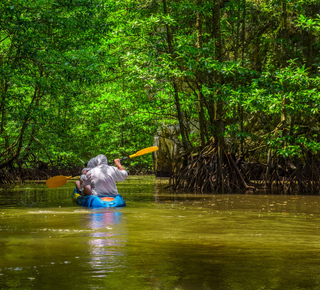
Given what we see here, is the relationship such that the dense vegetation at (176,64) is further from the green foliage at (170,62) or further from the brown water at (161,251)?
the brown water at (161,251)

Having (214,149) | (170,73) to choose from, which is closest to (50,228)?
(170,73)

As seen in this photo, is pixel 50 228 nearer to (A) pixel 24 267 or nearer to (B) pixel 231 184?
(A) pixel 24 267

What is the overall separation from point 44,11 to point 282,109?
6298 millimetres

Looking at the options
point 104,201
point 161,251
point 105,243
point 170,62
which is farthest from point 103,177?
point 161,251

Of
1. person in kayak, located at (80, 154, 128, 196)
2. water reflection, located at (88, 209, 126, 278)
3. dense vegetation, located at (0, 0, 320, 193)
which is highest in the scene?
dense vegetation, located at (0, 0, 320, 193)

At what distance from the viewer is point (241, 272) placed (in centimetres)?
323

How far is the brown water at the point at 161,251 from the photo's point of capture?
9.85ft

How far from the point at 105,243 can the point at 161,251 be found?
695 mm

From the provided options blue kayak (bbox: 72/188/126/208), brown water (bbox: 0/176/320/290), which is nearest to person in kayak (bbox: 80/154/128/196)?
blue kayak (bbox: 72/188/126/208)

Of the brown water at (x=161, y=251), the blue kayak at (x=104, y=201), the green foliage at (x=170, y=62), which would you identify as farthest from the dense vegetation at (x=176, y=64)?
the brown water at (x=161, y=251)

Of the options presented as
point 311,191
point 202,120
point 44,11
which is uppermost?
point 44,11

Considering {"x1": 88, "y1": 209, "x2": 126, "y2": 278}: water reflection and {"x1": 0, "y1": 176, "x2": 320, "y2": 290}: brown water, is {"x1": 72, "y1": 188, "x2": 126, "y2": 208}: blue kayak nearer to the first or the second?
{"x1": 88, "y1": 209, "x2": 126, "y2": 278}: water reflection

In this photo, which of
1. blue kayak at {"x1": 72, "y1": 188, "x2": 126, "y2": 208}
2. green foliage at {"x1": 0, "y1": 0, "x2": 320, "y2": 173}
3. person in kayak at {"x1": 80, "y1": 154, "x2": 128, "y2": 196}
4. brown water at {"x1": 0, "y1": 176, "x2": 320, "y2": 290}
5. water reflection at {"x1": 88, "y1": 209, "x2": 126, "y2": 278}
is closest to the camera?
brown water at {"x1": 0, "y1": 176, "x2": 320, "y2": 290}

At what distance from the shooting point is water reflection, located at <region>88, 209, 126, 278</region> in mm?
3418
